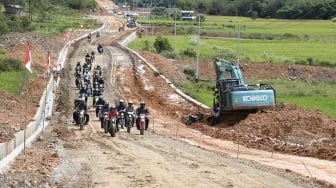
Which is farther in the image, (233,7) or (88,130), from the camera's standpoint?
(233,7)

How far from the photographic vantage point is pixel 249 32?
394 ft

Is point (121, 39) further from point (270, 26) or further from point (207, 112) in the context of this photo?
point (207, 112)

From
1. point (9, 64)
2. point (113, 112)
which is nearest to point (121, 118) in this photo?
point (113, 112)

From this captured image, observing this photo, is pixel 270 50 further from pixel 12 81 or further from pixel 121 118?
pixel 121 118

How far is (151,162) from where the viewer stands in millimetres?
19578

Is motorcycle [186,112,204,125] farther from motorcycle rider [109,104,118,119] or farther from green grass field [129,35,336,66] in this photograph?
green grass field [129,35,336,66]

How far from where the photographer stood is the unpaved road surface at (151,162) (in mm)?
16734

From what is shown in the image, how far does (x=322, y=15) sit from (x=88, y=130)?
108752mm

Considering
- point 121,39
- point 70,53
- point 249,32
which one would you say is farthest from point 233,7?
point 70,53

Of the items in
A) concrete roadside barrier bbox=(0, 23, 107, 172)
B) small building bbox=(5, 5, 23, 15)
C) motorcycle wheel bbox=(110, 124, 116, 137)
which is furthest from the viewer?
small building bbox=(5, 5, 23, 15)

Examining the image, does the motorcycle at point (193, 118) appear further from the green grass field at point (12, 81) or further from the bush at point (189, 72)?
the bush at point (189, 72)

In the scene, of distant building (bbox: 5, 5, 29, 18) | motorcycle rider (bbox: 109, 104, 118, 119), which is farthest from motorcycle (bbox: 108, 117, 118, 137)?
distant building (bbox: 5, 5, 29, 18)

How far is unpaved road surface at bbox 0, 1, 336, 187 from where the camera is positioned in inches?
659

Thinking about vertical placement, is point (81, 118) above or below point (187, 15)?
below
